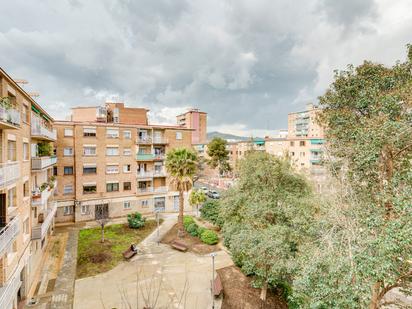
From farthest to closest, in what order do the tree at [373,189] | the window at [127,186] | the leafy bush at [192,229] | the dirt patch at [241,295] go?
1. the window at [127,186]
2. the leafy bush at [192,229]
3. the dirt patch at [241,295]
4. the tree at [373,189]

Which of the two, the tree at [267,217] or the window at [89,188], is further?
the window at [89,188]

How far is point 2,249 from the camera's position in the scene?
10.2 meters

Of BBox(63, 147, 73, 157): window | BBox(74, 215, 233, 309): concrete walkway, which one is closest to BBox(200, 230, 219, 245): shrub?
BBox(74, 215, 233, 309): concrete walkway

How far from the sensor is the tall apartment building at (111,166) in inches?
1133

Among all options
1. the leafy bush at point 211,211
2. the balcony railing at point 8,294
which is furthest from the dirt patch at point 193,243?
the balcony railing at point 8,294

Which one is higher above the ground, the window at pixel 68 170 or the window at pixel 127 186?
the window at pixel 68 170

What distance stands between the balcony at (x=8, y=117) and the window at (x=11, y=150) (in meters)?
1.91

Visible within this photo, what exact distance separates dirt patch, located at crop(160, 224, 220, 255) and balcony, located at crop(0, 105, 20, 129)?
16882 mm

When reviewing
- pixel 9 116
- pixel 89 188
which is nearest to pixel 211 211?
pixel 89 188

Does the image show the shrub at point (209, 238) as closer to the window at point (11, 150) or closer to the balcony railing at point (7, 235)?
the balcony railing at point (7, 235)

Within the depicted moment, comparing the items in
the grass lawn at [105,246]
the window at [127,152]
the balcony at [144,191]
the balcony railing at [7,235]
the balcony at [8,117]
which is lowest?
the grass lawn at [105,246]

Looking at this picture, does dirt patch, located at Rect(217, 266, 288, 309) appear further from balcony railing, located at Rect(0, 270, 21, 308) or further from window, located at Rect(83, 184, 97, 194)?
window, located at Rect(83, 184, 97, 194)

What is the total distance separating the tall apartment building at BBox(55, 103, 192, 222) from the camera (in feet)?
94.4

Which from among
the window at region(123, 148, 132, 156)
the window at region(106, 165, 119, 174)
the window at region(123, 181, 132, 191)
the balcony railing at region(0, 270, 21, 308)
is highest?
the window at region(123, 148, 132, 156)
